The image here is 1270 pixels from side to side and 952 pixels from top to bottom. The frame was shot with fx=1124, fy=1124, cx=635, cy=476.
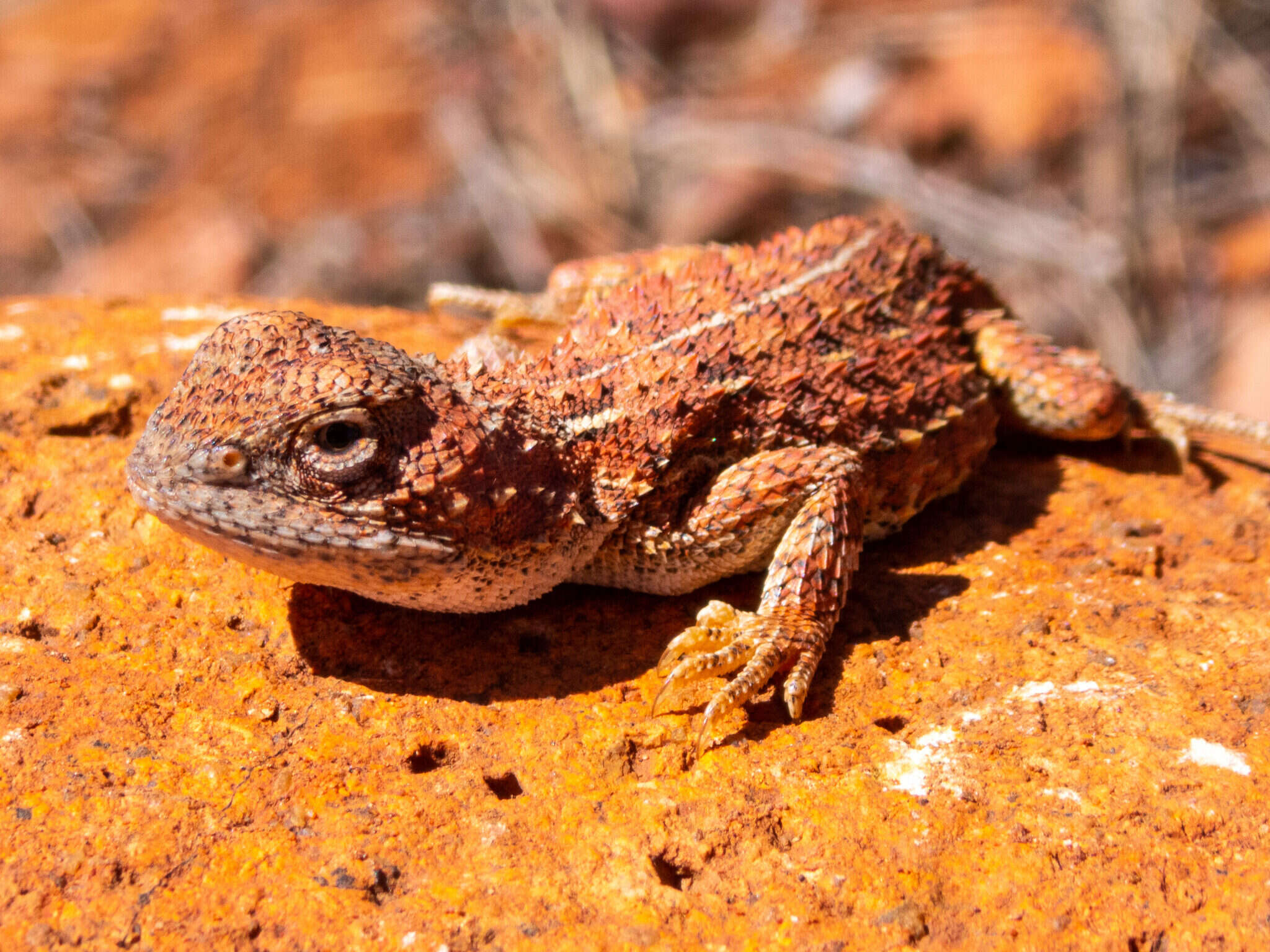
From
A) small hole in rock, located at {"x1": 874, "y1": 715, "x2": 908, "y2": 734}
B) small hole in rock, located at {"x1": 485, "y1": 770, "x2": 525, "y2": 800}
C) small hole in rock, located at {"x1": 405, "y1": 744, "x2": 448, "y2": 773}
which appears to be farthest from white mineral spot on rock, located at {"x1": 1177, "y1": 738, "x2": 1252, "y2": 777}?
small hole in rock, located at {"x1": 405, "y1": 744, "x2": 448, "y2": 773}

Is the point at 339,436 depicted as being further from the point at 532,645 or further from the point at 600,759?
the point at 600,759

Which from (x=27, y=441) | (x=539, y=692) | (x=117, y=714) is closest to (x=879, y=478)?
(x=539, y=692)

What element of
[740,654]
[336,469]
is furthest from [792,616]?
[336,469]

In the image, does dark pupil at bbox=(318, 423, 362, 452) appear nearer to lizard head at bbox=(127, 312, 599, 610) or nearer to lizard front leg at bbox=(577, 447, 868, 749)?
lizard head at bbox=(127, 312, 599, 610)

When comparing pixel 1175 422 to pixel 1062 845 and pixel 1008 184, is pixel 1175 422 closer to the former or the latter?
pixel 1062 845

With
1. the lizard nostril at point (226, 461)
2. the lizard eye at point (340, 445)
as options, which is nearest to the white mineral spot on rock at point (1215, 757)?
the lizard eye at point (340, 445)

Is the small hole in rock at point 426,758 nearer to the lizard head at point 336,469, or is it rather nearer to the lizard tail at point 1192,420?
the lizard head at point 336,469

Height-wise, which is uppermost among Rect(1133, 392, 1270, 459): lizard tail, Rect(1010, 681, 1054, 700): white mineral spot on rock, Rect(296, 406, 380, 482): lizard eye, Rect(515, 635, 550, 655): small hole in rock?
Rect(296, 406, 380, 482): lizard eye
